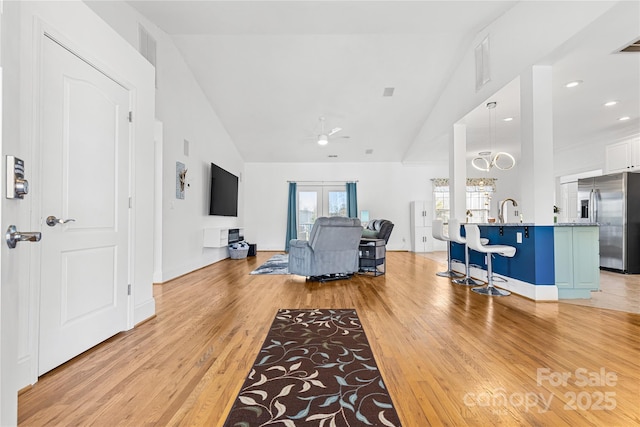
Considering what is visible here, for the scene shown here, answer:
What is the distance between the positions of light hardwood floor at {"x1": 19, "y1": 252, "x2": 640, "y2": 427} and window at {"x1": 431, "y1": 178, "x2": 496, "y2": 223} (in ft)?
20.5

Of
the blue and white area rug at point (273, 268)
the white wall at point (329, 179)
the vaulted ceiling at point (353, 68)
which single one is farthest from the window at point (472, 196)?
the blue and white area rug at point (273, 268)

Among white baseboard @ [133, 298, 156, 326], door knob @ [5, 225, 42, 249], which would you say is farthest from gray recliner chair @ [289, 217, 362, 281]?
door knob @ [5, 225, 42, 249]

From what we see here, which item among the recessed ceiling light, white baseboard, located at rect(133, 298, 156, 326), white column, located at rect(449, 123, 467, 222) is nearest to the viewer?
white baseboard, located at rect(133, 298, 156, 326)

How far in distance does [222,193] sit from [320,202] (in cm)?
353

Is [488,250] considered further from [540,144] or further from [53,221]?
[53,221]

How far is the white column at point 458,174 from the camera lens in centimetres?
525

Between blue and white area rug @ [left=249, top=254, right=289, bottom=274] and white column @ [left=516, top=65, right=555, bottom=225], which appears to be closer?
white column @ [left=516, top=65, right=555, bottom=225]

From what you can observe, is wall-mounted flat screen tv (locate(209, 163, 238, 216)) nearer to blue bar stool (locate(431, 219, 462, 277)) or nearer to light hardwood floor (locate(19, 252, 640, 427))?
light hardwood floor (locate(19, 252, 640, 427))

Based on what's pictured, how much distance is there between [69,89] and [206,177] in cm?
417

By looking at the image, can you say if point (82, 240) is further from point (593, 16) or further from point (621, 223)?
point (621, 223)

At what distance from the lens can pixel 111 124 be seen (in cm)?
238

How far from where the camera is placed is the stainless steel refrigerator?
5039mm

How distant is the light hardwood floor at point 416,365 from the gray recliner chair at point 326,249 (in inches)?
44.6

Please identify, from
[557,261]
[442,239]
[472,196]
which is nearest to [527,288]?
[557,261]
